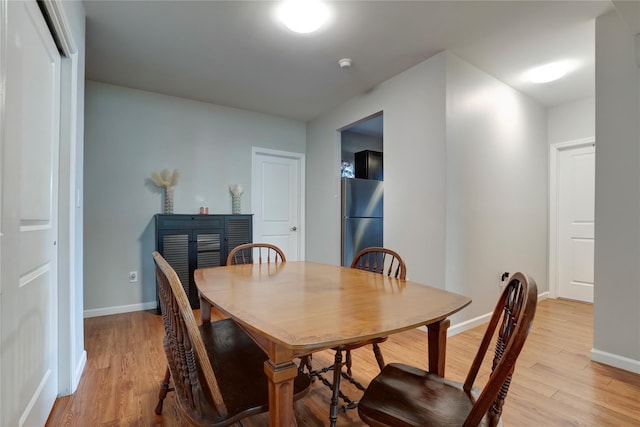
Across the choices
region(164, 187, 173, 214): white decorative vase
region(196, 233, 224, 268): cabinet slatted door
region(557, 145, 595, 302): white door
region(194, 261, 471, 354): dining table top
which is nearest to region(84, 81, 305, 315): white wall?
region(164, 187, 173, 214): white decorative vase

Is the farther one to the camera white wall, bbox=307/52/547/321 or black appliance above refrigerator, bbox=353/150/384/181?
black appliance above refrigerator, bbox=353/150/384/181

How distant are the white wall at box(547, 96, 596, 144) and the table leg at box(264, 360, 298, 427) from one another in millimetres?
4521

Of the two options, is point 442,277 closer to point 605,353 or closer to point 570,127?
point 605,353

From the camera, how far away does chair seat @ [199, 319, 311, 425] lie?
0.99 meters

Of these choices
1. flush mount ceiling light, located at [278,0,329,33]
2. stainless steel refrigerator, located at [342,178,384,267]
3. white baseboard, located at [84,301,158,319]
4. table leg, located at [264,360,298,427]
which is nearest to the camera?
table leg, located at [264,360,298,427]

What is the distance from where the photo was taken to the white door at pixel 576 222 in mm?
3709

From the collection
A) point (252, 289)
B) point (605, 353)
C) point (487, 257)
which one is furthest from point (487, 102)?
point (252, 289)

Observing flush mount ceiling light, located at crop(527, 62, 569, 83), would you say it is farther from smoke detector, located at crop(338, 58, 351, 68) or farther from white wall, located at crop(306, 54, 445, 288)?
smoke detector, located at crop(338, 58, 351, 68)

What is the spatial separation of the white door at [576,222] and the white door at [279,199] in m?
3.45

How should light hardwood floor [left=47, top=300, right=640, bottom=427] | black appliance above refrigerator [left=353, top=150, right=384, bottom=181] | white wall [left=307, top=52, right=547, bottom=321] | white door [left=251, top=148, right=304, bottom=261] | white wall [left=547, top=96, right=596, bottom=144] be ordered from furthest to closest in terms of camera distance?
black appliance above refrigerator [left=353, top=150, right=384, bottom=181] → white door [left=251, top=148, right=304, bottom=261] → white wall [left=547, top=96, right=596, bottom=144] → white wall [left=307, top=52, right=547, bottom=321] → light hardwood floor [left=47, top=300, right=640, bottom=427]

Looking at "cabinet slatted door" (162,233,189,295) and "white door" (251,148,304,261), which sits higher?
"white door" (251,148,304,261)

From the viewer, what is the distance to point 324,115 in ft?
14.0

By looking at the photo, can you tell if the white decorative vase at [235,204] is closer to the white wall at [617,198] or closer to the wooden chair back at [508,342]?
the wooden chair back at [508,342]

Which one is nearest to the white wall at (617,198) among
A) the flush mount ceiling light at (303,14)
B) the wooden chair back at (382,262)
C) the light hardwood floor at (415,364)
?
the light hardwood floor at (415,364)
